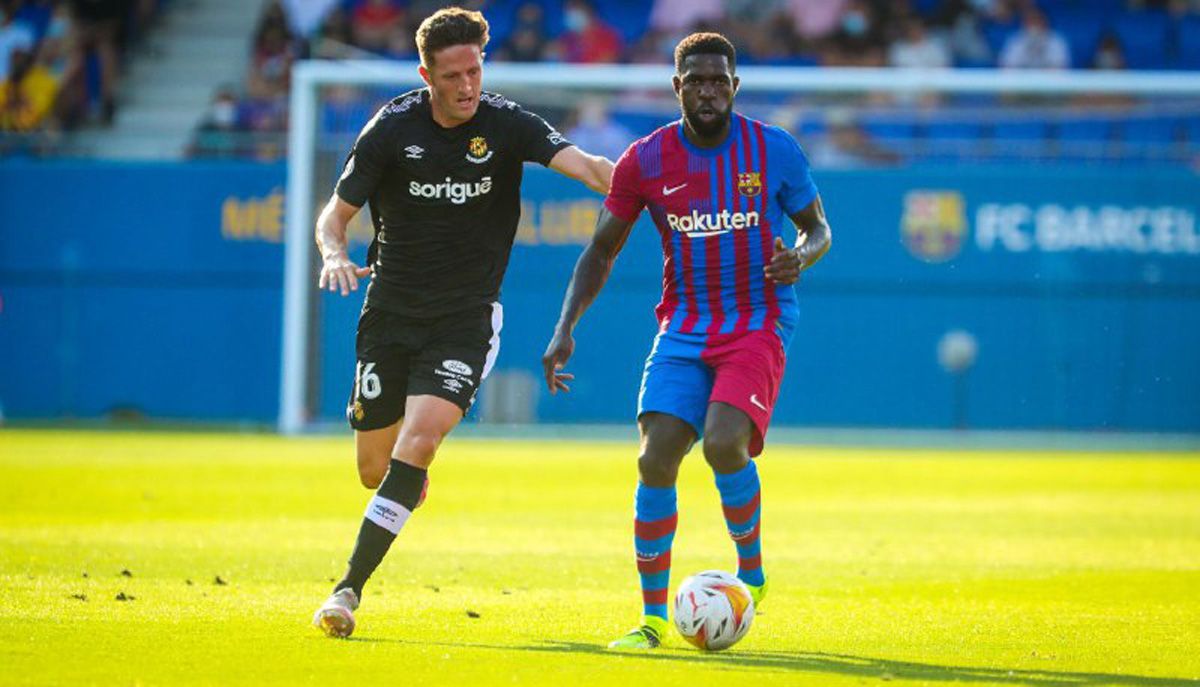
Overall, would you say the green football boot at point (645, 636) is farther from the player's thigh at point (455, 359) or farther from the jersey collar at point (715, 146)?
the jersey collar at point (715, 146)

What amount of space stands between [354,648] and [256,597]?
6.50ft

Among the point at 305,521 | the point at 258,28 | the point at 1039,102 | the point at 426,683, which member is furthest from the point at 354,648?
the point at 258,28

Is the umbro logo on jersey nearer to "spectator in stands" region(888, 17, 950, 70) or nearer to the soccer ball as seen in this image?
the soccer ball

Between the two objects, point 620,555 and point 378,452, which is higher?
point 378,452

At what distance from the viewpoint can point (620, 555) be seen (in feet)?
40.3

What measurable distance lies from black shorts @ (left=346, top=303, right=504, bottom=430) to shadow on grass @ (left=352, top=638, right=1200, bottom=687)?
1371 millimetres

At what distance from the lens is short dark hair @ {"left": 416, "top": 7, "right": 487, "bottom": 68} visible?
344 inches

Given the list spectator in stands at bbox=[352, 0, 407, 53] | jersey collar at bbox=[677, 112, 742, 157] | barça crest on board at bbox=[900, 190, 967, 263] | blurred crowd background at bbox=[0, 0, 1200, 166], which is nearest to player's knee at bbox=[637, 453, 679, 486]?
jersey collar at bbox=[677, 112, 742, 157]

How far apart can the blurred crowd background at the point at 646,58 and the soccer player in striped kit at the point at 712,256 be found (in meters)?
17.0

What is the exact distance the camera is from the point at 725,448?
8141 millimetres

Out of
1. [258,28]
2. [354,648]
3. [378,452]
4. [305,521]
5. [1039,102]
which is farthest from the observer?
[258,28]

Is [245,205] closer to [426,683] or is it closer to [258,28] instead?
[258,28]

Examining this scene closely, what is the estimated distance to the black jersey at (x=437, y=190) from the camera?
356 inches

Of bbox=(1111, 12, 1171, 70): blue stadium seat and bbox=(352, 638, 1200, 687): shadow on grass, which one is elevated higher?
bbox=(1111, 12, 1171, 70): blue stadium seat
